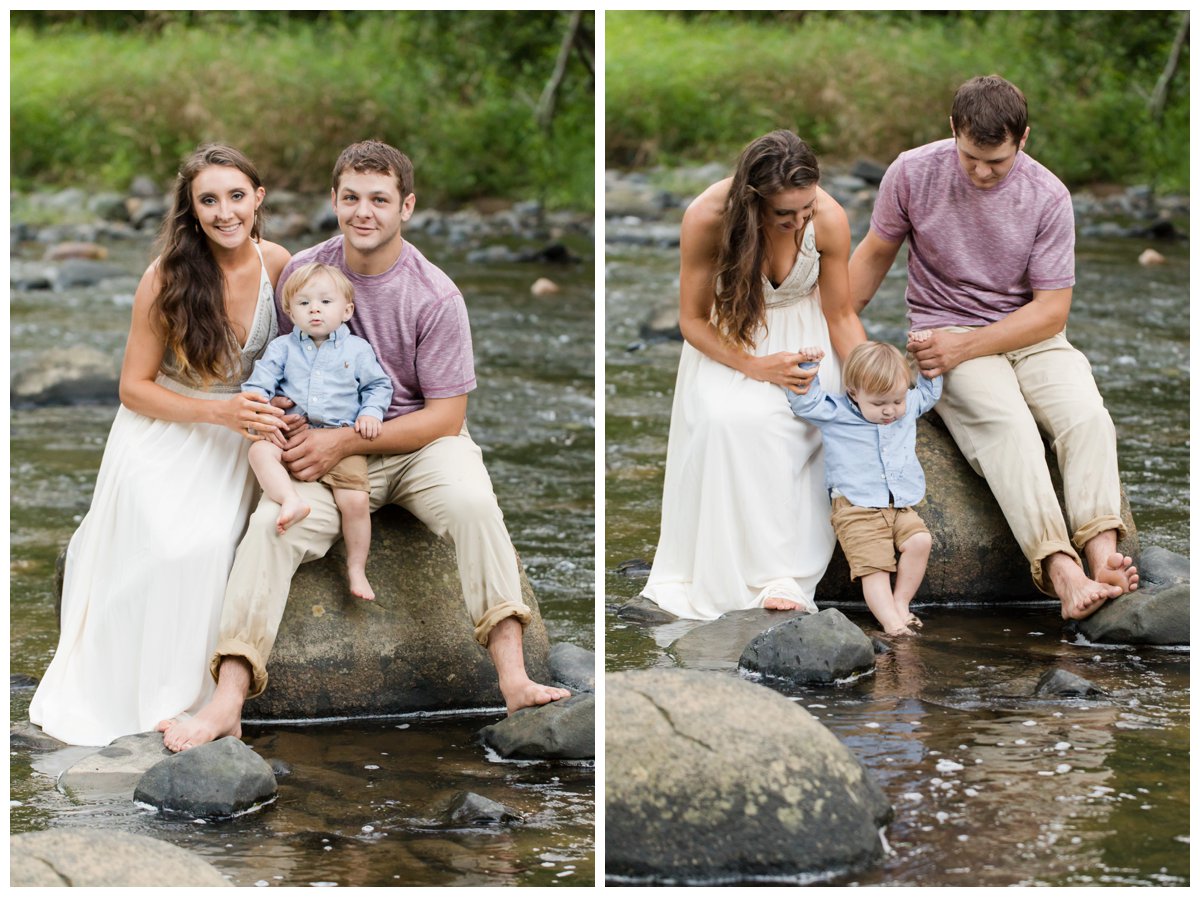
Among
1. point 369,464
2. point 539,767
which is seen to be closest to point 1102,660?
point 539,767

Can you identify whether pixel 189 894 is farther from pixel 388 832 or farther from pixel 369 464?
pixel 369 464

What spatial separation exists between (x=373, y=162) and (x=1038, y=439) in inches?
91.1

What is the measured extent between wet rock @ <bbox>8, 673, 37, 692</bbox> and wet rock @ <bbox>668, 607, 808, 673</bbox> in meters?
1.93

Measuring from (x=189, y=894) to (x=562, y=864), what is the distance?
0.86 metres

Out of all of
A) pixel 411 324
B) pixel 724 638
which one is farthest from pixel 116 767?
pixel 724 638

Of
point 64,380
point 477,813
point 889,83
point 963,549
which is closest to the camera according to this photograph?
point 477,813

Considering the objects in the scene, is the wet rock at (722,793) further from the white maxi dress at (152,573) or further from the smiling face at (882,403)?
the smiling face at (882,403)

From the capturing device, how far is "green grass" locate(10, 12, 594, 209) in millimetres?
17953

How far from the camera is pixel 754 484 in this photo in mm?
5562

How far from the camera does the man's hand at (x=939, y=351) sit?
5727 mm

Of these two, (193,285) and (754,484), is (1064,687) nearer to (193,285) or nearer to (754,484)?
(754,484)

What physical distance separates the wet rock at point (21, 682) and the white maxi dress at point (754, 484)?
6.24 ft

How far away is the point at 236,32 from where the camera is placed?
21.8 meters

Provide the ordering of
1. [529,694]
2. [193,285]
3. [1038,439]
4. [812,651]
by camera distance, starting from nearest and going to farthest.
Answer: [529,694] < [193,285] < [812,651] < [1038,439]
